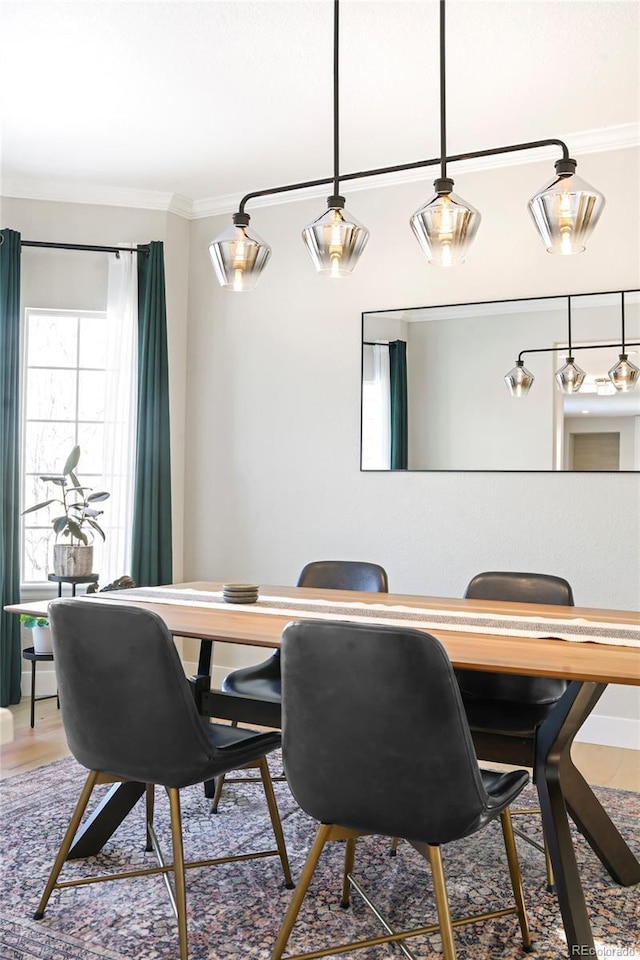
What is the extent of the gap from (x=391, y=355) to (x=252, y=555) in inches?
53.5

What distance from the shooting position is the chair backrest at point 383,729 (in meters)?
1.55

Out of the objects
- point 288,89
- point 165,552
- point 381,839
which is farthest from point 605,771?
point 288,89

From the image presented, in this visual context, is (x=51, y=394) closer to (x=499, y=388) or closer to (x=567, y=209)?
(x=499, y=388)

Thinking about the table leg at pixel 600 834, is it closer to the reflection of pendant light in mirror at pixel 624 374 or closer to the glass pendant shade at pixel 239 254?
the glass pendant shade at pixel 239 254

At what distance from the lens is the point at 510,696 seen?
2730 millimetres

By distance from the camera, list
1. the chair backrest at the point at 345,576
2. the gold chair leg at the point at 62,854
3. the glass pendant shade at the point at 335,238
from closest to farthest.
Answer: the gold chair leg at the point at 62,854
the glass pendant shade at the point at 335,238
the chair backrest at the point at 345,576

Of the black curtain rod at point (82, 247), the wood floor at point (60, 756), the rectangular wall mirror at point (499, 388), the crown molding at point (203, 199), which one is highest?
the crown molding at point (203, 199)

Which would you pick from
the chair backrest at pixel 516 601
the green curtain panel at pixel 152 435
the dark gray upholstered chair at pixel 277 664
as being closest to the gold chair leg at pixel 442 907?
the dark gray upholstered chair at pixel 277 664

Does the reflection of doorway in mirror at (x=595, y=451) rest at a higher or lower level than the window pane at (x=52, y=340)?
lower

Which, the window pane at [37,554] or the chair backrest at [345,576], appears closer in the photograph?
the chair backrest at [345,576]

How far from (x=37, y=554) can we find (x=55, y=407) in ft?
2.72

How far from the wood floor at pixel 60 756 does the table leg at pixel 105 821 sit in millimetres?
873

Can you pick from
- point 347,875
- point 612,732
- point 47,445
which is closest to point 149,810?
point 347,875

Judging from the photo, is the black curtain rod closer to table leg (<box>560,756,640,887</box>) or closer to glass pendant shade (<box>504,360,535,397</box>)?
glass pendant shade (<box>504,360,535,397</box>)
